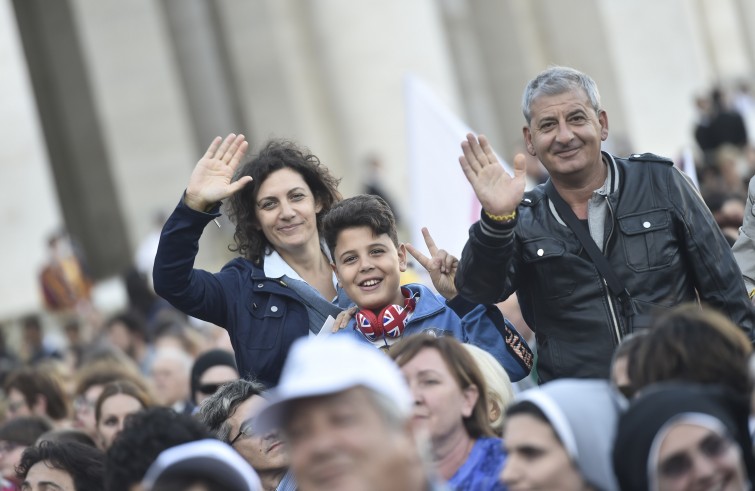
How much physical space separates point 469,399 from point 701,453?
1.46 m

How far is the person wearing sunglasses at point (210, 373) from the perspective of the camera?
8594 mm

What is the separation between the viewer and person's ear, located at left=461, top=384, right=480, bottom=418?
530cm

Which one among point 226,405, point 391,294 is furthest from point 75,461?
point 391,294

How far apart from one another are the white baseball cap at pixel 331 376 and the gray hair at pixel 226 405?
281 cm

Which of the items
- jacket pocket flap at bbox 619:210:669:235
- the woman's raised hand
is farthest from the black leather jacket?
the woman's raised hand

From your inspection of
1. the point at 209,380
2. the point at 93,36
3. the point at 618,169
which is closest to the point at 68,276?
the point at 93,36

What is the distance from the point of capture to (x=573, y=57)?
29172 mm

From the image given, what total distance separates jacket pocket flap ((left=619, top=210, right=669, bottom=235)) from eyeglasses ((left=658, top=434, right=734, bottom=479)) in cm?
205

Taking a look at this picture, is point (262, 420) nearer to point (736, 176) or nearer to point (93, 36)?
point (736, 176)

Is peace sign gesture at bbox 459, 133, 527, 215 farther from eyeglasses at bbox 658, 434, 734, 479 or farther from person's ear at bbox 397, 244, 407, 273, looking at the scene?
eyeglasses at bbox 658, 434, 734, 479

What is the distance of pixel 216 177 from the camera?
21.6ft

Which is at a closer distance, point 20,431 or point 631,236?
point 631,236

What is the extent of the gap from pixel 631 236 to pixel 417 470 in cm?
263

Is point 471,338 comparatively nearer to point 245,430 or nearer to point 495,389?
point 495,389
